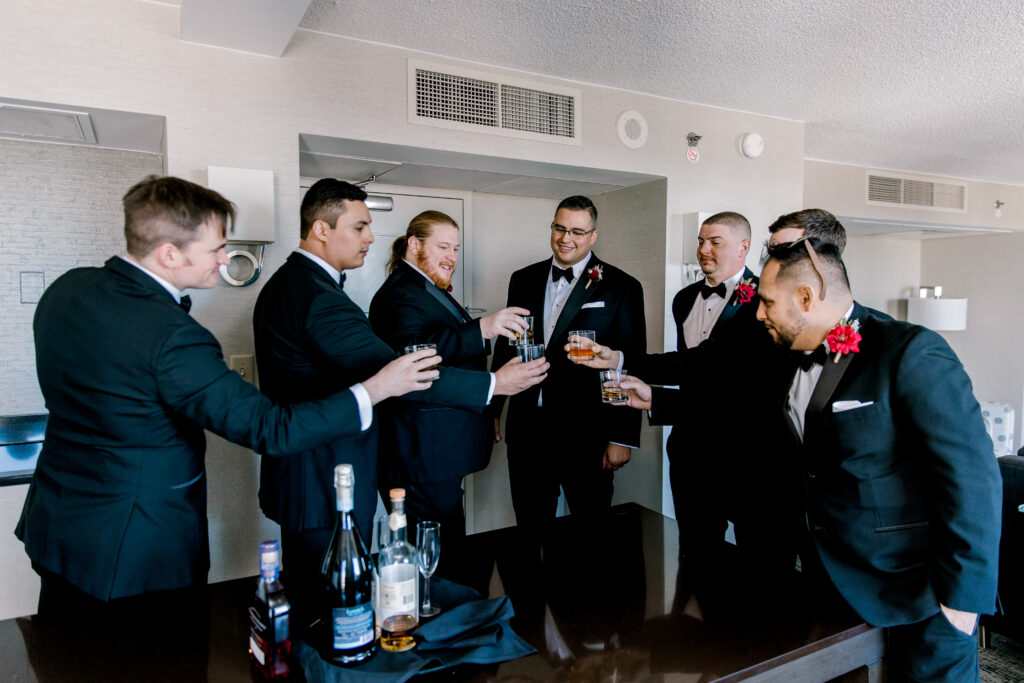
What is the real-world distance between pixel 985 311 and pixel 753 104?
464cm

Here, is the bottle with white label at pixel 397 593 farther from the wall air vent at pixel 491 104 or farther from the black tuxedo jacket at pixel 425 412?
the wall air vent at pixel 491 104

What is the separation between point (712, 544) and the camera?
1.75 m

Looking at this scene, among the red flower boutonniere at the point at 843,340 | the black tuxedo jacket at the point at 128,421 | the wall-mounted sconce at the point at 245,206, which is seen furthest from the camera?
the wall-mounted sconce at the point at 245,206

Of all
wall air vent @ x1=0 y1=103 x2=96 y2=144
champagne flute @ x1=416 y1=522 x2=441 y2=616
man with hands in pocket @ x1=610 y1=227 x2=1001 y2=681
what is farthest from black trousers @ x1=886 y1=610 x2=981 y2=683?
wall air vent @ x1=0 y1=103 x2=96 y2=144

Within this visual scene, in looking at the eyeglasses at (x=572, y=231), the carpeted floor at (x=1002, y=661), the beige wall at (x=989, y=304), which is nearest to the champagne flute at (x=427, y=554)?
the eyeglasses at (x=572, y=231)

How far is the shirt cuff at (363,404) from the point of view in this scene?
162cm

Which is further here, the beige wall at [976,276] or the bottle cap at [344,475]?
the beige wall at [976,276]

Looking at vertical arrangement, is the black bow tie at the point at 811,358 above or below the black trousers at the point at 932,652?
above

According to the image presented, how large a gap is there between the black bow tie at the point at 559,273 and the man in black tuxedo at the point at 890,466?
143 cm

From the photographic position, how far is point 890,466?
1.53 m

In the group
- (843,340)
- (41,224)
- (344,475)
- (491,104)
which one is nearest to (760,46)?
(491,104)

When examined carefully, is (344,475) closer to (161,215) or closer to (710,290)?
(161,215)

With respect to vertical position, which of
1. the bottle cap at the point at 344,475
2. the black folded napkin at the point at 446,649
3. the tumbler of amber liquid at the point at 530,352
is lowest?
the black folded napkin at the point at 446,649

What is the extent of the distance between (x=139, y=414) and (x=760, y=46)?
2.85 m
